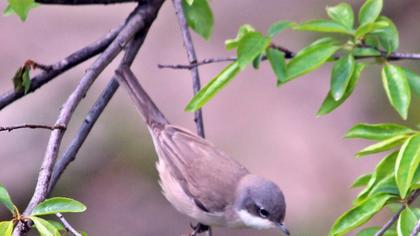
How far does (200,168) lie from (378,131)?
178cm

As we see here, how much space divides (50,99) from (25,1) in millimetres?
4690

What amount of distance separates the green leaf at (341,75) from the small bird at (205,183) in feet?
4.76

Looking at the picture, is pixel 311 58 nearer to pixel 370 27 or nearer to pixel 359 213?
pixel 370 27

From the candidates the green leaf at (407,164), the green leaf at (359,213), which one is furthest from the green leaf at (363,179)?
the green leaf at (407,164)

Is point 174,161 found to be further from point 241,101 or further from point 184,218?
point 241,101

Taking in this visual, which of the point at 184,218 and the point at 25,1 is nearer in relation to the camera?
the point at 25,1

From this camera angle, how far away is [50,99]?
7.49m

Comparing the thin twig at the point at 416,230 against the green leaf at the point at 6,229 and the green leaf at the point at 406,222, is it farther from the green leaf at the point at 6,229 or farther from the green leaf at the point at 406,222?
the green leaf at the point at 6,229

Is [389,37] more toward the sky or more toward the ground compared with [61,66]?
more toward the ground

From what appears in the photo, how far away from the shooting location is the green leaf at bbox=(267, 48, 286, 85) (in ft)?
9.96

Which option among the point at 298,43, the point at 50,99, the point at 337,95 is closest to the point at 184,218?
the point at 50,99

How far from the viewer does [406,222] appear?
283cm

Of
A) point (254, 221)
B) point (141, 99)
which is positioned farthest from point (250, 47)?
point (141, 99)

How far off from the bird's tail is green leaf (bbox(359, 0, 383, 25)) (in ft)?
5.42
